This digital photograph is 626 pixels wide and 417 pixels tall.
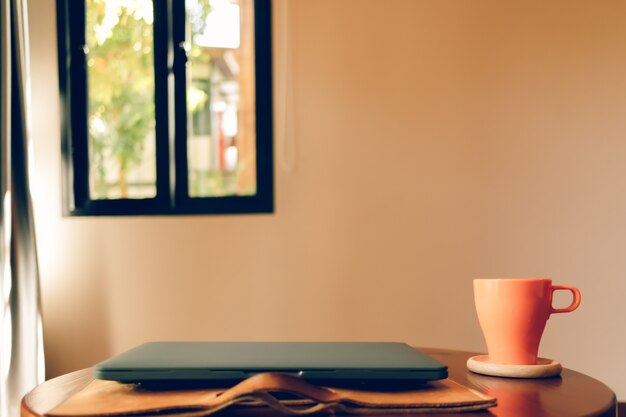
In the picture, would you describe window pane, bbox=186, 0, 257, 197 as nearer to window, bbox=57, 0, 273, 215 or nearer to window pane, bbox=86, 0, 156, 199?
window, bbox=57, 0, 273, 215

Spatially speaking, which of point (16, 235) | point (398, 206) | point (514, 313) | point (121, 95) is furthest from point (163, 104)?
point (514, 313)

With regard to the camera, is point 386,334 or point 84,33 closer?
point 386,334

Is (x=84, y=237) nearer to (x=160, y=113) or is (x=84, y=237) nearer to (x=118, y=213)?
(x=118, y=213)

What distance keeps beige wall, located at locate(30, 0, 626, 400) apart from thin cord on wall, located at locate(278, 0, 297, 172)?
0.02 metres

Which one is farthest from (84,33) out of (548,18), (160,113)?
(548,18)

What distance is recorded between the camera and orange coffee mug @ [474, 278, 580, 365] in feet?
2.84

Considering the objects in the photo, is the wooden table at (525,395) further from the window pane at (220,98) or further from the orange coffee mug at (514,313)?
the window pane at (220,98)

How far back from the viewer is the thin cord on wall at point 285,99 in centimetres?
250

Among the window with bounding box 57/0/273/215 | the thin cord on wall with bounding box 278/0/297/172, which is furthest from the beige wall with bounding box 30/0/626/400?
the window with bounding box 57/0/273/215

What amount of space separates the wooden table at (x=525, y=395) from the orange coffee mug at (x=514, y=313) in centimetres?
4

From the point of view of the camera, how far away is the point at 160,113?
8.45ft

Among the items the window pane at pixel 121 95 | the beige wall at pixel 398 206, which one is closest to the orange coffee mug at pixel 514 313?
the beige wall at pixel 398 206

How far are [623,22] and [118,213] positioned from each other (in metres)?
1.99

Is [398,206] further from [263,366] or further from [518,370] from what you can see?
[263,366]
